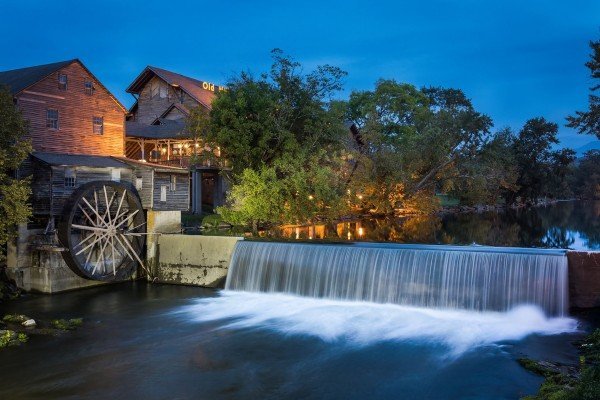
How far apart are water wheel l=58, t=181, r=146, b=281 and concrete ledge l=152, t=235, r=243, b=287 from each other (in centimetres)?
143

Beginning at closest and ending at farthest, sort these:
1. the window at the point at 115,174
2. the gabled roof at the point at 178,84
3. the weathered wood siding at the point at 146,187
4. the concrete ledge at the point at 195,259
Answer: the concrete ledge at the point at 195,259
the window at the point at 115,174
the weathered wood siding at the point at 146,187
the gabled roof at the point at 178,84

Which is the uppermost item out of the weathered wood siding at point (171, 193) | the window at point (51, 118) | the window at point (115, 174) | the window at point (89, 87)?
the window at point (89, 87)

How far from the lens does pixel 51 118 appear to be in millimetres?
25828

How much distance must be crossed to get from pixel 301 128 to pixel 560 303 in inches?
874

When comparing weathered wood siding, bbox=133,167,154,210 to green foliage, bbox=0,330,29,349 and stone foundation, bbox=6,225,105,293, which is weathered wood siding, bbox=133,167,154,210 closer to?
stone foundation, bbox=6,225,105,293

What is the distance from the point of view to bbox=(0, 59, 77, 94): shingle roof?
24812mm

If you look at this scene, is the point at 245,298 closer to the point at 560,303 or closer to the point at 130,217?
the point at 130,217

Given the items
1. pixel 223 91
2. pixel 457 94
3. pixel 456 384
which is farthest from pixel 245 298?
pixel 457 94

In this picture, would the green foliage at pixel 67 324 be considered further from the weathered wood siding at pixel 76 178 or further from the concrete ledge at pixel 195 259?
the weathered wood siding at pixel 76 178

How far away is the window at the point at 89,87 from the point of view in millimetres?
27469

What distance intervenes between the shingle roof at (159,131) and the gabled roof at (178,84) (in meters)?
2.69

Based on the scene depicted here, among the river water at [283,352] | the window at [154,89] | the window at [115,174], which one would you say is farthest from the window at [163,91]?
the river water at [283,352]

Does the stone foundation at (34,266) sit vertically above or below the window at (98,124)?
below

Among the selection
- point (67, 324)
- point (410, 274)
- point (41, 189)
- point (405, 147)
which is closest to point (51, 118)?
point (41, 189)
